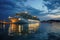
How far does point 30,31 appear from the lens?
84.4 inches

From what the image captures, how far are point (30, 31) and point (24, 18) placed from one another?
206mm

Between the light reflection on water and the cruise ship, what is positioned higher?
the cruise ship

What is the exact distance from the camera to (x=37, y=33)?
2.12 metres

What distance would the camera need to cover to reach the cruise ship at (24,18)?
7.02ft

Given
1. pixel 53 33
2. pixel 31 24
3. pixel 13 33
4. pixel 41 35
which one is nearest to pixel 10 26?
pixel 13 33

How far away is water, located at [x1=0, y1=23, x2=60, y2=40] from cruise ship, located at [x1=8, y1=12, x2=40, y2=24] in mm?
59

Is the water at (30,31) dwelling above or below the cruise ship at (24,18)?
below

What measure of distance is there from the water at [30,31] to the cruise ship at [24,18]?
0.19 ft

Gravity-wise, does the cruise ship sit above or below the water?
above

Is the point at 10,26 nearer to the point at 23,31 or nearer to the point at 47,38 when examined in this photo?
the point at 23,31

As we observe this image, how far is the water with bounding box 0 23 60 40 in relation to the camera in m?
2.09

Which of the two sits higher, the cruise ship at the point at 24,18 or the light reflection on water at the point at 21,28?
the cruise ship at the point at 24,18

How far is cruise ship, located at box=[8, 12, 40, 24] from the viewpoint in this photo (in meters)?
2.14

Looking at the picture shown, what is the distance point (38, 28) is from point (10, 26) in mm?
405
